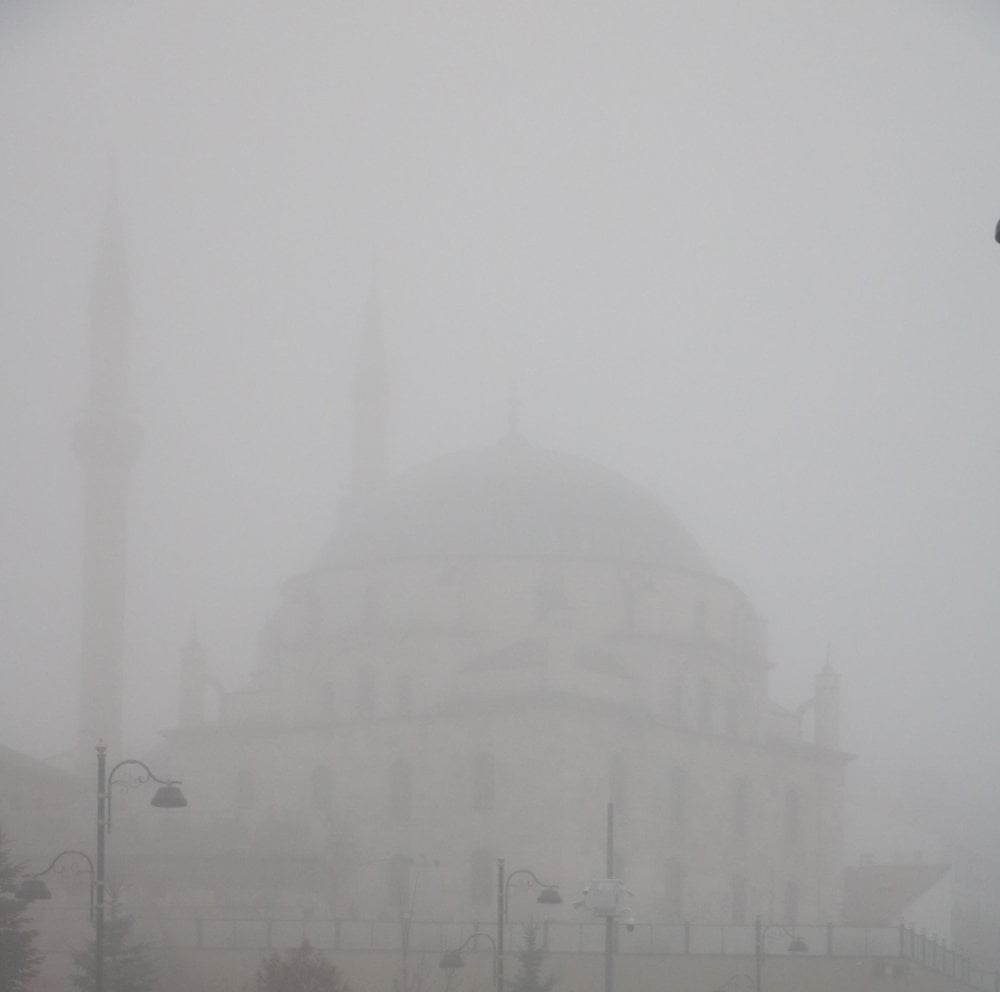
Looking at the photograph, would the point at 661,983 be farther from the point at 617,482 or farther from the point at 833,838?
the point at 617,482

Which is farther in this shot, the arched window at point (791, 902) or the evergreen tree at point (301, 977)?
the arched window at point (791, 902)

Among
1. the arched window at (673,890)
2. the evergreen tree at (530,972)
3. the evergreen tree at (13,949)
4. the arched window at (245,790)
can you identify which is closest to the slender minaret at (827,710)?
the arched window at (673,890)

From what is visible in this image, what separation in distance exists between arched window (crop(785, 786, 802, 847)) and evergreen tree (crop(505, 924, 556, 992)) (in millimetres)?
20357

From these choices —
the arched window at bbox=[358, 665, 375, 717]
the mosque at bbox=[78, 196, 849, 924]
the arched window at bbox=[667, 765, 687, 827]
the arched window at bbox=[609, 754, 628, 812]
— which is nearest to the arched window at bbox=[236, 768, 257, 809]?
the mosque at bbox=[78, 196, 849, 924]

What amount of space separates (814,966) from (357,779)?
715 inches

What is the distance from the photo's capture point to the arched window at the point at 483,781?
52.9 m

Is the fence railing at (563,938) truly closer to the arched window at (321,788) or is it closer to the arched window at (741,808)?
the arched window at (741,808)

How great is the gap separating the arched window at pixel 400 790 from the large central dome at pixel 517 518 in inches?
244

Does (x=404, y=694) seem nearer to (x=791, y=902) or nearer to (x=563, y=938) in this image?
(x=791, y=902)

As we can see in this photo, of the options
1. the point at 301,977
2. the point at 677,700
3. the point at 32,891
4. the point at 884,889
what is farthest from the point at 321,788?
the point at 32,891

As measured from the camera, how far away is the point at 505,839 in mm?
52031

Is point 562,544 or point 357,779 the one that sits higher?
point 562,544

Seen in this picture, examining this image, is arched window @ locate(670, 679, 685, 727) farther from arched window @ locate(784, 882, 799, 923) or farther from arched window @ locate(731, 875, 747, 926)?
arched window @ locate(784, 882, 799, 923)

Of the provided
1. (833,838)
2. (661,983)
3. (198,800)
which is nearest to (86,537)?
(198,800)
